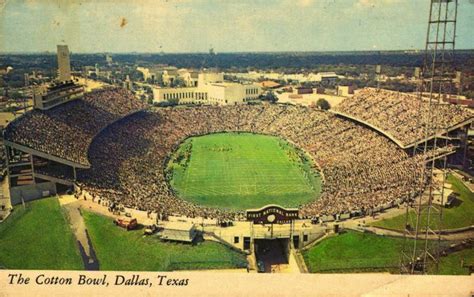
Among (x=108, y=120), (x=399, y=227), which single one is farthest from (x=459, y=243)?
(x=108, y=120)

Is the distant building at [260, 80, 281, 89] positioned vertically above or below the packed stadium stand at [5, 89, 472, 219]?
above

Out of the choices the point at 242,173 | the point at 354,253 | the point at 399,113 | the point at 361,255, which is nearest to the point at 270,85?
the point at 399,113

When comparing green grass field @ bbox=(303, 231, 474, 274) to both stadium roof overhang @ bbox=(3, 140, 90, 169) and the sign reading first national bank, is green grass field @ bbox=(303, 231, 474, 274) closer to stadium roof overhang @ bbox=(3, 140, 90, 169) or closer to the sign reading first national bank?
the sign reading first national bank

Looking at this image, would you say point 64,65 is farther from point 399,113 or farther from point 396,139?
point 399,113

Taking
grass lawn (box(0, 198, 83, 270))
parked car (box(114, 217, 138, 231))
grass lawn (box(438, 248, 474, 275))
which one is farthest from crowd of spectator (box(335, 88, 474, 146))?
grass lawn (box(0, 198, 83, 270))

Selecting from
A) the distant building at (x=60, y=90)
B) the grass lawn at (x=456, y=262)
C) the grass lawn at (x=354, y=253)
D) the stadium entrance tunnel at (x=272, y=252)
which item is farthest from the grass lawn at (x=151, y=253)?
the distant building at (x=60, y=90)

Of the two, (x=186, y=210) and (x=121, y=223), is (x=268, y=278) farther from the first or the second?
(x=186, y=210)
